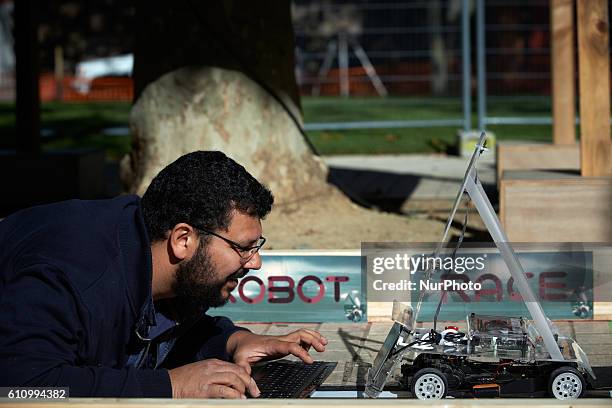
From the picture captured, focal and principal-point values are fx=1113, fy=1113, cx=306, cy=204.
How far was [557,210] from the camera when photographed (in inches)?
263

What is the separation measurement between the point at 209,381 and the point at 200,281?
305mm

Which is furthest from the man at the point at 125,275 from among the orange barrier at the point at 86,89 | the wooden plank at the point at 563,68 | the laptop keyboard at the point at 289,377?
the orange barrier at the point at 86,89

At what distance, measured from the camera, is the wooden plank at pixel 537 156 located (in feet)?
31.1

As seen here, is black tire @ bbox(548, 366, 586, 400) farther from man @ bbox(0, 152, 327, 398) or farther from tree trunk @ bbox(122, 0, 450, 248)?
tree trunk @ bbox(122, 0, 450, 248)

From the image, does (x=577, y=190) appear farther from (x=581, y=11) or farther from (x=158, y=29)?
(x=158, y=29)

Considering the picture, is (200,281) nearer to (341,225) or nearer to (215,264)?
(215,264)

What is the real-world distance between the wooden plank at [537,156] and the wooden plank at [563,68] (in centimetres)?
39

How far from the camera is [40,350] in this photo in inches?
111

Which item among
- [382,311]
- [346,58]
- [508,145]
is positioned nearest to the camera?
[382,311]

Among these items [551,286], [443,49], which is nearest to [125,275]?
[551,286]

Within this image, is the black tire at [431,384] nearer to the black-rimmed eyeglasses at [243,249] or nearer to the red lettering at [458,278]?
the red lettering at [458,278]

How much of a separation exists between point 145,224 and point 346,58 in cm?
1716

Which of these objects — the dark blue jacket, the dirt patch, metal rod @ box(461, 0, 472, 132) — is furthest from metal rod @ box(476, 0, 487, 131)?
the dark blue jacket

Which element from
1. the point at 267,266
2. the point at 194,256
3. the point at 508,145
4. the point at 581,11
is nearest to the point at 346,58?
the point at 508,145
